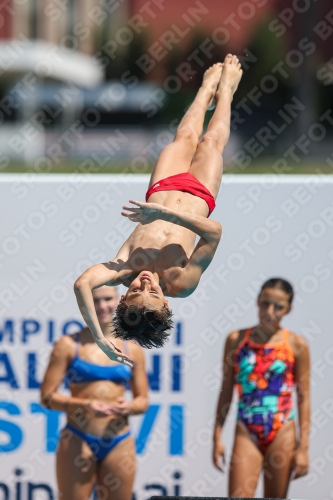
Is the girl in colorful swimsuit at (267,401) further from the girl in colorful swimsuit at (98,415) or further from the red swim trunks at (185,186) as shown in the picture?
the red swim trunks at (185,186)

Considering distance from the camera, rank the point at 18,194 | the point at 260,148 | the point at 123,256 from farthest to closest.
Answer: the point at 260,148 → the point at 18,194 → the point at 123,256

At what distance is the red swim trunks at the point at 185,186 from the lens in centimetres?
440

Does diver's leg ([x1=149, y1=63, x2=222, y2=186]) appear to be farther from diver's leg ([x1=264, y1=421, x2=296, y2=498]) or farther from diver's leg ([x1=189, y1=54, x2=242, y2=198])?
diver's leg ([x1=264, y1=421, x2=296, y2=498])

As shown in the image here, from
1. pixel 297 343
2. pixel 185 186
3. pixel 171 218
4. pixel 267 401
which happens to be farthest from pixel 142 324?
pixel 297 343

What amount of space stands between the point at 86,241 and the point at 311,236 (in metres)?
1.52

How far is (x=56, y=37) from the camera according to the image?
18.4 meters

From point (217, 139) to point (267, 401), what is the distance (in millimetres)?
1715

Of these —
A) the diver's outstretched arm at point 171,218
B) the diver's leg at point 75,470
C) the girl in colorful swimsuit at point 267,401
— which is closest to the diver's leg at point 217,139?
the diver's outstretched arm at point 171,218

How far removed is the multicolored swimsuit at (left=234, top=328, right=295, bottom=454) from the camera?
525 centimetres

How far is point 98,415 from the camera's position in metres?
5.15

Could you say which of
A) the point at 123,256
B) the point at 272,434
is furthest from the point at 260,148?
the point at 123,256

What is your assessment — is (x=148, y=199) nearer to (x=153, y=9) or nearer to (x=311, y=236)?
(x=311, y=236)

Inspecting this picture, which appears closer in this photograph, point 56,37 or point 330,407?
point 330,407

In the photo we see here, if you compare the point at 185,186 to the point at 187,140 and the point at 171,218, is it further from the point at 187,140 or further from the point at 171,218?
the point at 171,218
